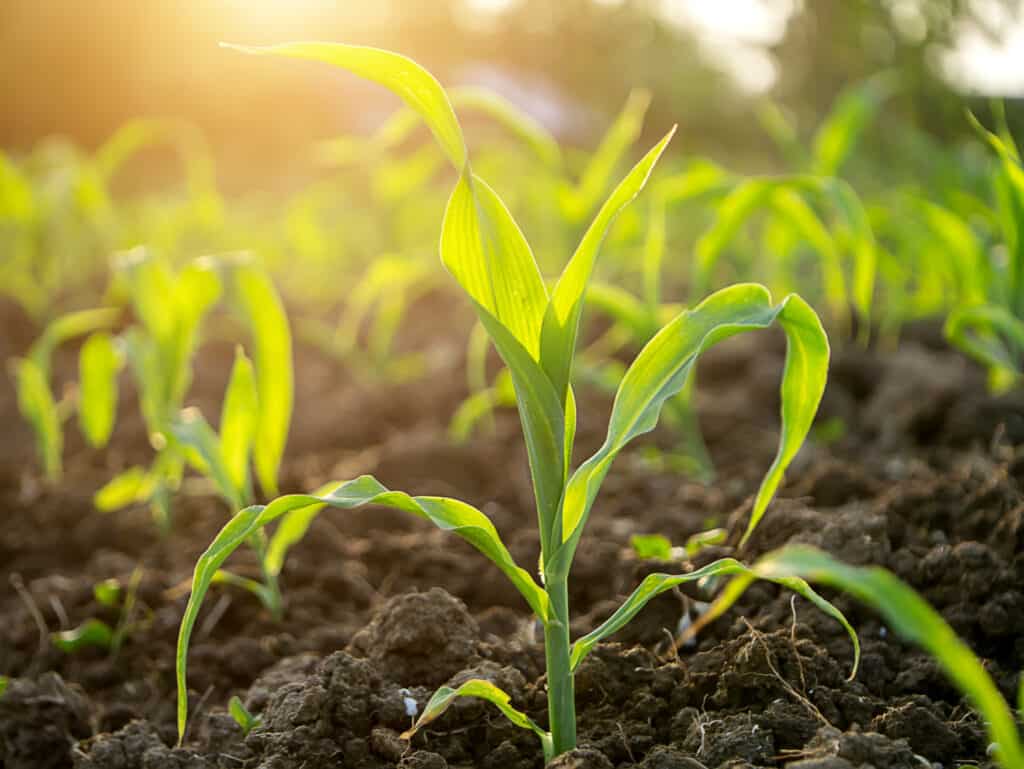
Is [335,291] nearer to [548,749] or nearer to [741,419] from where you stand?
[741,419]

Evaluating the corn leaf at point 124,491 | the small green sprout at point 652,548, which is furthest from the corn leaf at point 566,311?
the corn leaf at point 124,491

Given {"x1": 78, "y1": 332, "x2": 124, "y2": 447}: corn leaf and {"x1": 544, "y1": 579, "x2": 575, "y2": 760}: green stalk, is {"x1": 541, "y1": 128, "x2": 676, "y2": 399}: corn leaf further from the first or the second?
{"x1": 78, "y1": 332, "x2": 124, "y2": 447}: corn leaf

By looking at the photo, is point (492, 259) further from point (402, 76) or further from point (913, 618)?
point (913, 618)

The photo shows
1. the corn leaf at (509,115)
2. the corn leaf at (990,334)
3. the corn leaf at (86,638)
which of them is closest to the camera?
the corn leaf at (86,638)

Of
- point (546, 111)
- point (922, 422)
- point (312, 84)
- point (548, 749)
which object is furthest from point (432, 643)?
point (312, 84)

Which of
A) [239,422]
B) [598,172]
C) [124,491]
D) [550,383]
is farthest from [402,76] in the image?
[598,172]

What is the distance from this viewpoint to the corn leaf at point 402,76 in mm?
698

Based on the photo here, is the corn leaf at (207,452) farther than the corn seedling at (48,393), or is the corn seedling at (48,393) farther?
the corn seedling at (48,393)

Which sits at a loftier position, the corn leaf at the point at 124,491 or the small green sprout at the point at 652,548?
the small green sprout at the point at 652,548

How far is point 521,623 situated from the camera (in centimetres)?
120

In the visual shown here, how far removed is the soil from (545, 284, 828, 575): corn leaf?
187 millimetres

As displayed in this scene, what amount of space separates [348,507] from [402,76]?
322mm

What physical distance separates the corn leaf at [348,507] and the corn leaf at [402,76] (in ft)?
0.83

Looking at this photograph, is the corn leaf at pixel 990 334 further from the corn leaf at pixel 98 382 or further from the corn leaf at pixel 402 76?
the corn leaf at pixel 98 382
